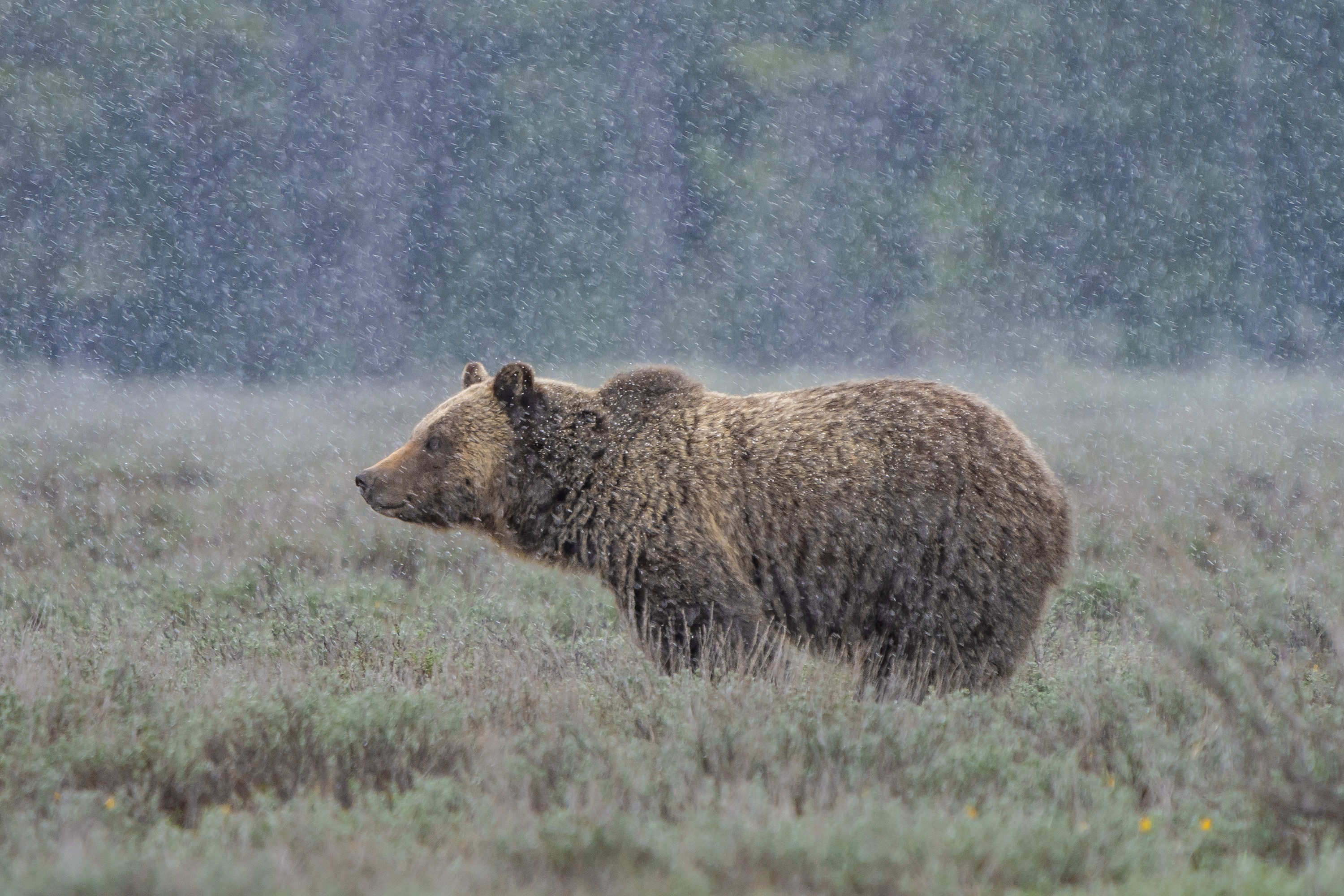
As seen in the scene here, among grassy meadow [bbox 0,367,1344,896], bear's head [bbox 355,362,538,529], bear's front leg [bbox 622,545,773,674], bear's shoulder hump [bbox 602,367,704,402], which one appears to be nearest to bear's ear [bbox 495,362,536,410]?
bear's head [bbox 355,362,538,529]

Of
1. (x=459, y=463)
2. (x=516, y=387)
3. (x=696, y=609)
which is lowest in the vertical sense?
(x=696, y=609)

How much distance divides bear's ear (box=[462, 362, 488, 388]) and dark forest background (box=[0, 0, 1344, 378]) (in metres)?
18.6

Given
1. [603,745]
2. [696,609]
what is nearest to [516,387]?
[696,609]

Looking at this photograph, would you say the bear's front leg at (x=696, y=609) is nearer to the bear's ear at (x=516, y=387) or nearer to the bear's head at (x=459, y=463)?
the bear's head at (x=459, y=463)

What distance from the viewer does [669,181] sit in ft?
90.1

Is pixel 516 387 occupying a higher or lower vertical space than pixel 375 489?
higher

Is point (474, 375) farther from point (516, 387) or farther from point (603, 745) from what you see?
point (603, 745)

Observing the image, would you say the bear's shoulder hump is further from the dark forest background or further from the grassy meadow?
the dark forest background

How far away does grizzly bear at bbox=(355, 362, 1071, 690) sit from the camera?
5.79 m

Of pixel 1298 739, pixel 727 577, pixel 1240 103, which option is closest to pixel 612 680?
pixel 727 577

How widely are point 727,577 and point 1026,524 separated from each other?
137 centimetres

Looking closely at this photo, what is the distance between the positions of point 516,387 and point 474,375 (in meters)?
0.62

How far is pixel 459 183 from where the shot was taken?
2773cm

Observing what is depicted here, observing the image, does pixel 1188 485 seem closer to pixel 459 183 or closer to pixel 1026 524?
pixel 1026 524
